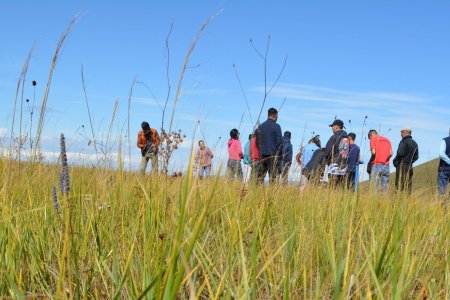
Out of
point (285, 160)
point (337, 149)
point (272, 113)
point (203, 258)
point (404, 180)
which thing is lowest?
point (203, 258)

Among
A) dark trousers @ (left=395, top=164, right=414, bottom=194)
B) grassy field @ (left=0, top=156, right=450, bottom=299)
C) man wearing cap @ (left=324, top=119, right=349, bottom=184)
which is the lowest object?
grassy field @ (left=0, top=156, right=450, bottom=299)

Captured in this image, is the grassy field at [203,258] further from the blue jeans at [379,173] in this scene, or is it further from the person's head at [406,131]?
the person's head at [406,131]

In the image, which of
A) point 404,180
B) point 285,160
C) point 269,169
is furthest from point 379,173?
point 404,180

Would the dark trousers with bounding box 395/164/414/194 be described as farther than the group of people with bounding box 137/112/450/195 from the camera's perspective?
No

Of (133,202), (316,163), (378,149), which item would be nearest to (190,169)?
(133,202)

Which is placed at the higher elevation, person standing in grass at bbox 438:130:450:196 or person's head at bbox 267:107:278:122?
person's head at bbox 267:107:278:122

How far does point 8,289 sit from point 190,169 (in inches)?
33.7

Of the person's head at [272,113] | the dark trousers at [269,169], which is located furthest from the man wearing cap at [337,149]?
the person's head at [272,113]

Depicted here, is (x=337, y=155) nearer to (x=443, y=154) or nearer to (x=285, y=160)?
(x=285, y=160)

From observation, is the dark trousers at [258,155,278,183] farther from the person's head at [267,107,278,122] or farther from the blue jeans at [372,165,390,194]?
the blue jeans at [372,165,390,194]

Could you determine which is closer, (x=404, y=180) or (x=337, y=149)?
(x=404, y=180)

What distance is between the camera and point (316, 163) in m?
7.72

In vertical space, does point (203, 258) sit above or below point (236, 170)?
below

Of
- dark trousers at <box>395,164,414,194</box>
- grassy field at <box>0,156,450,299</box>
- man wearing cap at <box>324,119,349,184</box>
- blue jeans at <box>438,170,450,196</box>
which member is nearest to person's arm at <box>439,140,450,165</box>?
blue jeans at <box>438,170,450,196</box>
